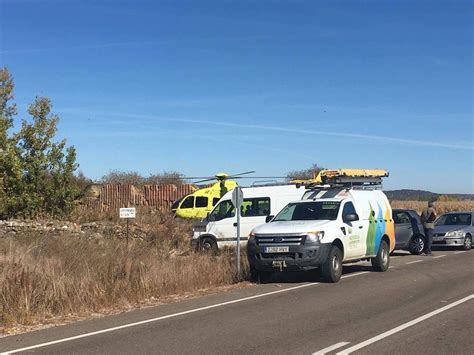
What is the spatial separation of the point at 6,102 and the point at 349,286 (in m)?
20.9

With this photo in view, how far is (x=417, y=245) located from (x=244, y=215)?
691cm

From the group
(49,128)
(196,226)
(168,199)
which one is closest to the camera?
(196,226)

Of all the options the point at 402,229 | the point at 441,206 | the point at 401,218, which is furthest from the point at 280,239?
the point at 441,206

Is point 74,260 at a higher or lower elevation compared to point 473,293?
higher

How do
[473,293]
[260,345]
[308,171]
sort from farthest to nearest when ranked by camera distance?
[308,171]
[473,293]
[260,345]

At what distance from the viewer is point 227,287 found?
13.6 meters

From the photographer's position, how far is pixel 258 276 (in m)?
14.4

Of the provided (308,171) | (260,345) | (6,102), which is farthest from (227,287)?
(308,171)

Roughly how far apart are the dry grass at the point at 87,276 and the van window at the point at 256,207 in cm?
422

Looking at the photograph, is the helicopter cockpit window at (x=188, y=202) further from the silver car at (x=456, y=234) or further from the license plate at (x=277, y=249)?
the license plate at (x=277, y=249)

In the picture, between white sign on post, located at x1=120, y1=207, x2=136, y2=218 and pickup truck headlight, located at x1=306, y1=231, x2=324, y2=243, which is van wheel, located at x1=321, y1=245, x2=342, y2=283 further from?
white sign on post, located at x1=120, y1=207, x2=136, y2=218

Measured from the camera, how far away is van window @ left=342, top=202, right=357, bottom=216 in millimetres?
14664

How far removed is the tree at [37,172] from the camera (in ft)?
82.5

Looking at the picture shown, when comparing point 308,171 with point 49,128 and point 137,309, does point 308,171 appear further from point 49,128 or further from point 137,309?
point 137,309
